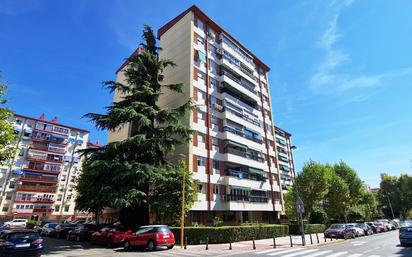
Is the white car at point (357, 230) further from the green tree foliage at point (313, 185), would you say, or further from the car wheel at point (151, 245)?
the car wheel at point (151, 245)

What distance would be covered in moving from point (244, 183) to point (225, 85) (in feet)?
45.0

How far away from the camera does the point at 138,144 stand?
922 inches

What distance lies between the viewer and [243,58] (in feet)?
141

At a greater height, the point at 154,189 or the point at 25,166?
the point at 25,166

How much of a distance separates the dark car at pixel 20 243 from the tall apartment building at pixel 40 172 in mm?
46934

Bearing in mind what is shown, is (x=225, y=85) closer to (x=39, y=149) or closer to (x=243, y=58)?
(x=243, y=58)

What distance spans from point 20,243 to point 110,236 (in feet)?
26.7

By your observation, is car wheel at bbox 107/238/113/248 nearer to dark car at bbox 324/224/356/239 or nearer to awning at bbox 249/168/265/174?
dark car at bbox 324/224/356/239

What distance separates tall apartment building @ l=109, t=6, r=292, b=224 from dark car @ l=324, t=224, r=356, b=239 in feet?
31.5

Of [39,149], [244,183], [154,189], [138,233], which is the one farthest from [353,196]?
[39,149]

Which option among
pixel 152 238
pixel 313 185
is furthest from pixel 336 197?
pixel 152 238

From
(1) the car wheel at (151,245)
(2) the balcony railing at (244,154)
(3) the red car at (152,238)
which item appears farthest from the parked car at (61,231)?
(2) the balcony railing at (244,154)

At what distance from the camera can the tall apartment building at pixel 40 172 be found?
5659 centimetres

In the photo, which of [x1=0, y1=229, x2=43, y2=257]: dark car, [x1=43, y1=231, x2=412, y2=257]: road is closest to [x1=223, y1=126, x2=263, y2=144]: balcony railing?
[x1=43, y1=231, x2=412, y2=257]: road
